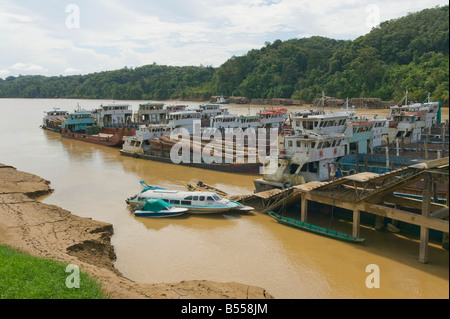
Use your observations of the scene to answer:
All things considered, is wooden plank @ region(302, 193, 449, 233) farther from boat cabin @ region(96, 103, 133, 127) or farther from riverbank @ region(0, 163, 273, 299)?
boat cabin @ region(96, 103, 133, 127)

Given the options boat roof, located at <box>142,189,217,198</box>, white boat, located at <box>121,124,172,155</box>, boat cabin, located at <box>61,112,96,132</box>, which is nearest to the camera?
boat roof, located at <box>142,189,217,198</box>

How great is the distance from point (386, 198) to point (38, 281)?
15.4 metres

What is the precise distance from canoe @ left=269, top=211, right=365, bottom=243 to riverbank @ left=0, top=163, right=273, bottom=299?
21.0 ft

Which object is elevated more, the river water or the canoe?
the canoe

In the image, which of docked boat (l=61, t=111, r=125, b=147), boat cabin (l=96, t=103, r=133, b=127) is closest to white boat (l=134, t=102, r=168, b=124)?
boat cabin (l=96, t=103, r=133, b=127)

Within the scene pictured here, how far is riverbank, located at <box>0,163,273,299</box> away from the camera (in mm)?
12273

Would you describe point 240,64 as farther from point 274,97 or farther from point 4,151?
point 4,151

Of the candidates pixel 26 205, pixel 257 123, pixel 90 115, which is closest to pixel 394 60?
pixel 257 123

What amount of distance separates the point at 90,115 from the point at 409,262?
60.0 metres

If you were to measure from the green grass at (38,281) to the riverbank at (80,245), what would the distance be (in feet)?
2.05

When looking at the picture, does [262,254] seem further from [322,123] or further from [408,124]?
[408,124]

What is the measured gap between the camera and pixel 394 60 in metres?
88.4

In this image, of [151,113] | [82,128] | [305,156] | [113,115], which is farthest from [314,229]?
[82,128]

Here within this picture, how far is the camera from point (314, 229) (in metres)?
19.3
